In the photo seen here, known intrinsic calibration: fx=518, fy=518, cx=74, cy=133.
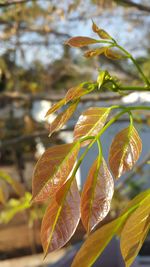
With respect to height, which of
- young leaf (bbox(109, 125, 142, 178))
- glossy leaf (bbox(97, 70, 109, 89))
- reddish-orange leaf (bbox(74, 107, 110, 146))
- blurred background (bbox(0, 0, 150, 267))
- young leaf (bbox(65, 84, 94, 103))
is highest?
glossy leaf (bbox(97, 70, 109, 89))

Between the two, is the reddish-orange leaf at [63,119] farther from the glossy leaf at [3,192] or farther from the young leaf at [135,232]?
the glossy leaf at [3,192]

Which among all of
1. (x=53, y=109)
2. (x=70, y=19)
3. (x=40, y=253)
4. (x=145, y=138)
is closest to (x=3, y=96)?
(x=70, y=19)

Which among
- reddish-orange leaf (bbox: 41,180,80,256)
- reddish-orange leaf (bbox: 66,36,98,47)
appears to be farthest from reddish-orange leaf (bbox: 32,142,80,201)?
reddish-orange leaf (bbox: 66,36,98,47)

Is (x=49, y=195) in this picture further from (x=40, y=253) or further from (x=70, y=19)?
(x=40, y=253)

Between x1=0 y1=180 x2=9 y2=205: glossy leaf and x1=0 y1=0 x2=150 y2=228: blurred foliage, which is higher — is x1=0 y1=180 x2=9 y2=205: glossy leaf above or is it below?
above

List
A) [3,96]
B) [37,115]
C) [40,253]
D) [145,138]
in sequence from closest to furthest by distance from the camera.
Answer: [3,96]
[40,253]
[37,115]
[145,138]

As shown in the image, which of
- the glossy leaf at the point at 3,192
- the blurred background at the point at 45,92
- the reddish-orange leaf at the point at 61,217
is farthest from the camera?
the blurred background at the point at 45,92

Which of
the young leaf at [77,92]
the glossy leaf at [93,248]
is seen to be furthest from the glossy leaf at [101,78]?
the glossy leaf at [93,248]

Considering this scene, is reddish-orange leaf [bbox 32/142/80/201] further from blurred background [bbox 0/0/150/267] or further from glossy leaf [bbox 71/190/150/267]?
blurred background [bbox 0/0/150/267]
